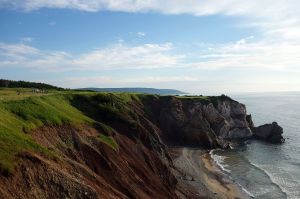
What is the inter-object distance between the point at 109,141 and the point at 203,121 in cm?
5186

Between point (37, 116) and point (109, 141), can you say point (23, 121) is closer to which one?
point (37, 116)

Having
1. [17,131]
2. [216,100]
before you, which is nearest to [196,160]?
[216,100]

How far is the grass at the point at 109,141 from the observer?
4178 centimetres

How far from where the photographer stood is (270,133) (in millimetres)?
105375

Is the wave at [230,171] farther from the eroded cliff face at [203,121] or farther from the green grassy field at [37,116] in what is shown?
the green grassy field at [37,116]

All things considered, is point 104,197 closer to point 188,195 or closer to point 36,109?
point 36,109

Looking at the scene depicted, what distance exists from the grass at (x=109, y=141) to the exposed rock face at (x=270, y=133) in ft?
221

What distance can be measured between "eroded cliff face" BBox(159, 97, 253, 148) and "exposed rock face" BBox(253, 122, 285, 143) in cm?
291

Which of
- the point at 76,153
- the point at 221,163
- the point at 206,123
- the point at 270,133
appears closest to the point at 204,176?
the point at 221,163

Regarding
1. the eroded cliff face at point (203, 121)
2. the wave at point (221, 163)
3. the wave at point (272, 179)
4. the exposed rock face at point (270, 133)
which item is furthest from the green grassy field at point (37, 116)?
the exposed rock face at point (270, 133)

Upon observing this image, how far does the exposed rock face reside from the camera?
102m

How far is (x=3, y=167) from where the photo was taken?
24.3m

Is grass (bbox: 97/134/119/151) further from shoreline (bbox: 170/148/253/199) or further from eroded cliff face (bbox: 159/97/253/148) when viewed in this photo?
eroded cliff face (bbox: 159/97/253/148)

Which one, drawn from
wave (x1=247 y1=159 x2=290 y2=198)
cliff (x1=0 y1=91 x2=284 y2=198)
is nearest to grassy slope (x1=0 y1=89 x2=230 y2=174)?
cliff (x1=0 y1=91 x2=284 y2=198)
